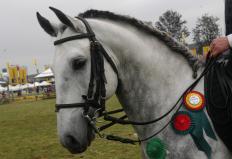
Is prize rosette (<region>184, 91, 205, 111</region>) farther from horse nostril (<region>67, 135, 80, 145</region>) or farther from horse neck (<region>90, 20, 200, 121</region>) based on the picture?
horse nostril (<region>67, 135, 80, 145</region>)

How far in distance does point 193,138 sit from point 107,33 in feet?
4.51

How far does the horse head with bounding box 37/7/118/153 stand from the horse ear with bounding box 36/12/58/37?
0.22m

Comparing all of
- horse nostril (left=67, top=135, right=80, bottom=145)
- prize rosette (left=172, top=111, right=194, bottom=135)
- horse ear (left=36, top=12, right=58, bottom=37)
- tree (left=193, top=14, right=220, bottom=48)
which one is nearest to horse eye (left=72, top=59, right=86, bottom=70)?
horse ear (left=36, top=12, right=58, bottom=37)

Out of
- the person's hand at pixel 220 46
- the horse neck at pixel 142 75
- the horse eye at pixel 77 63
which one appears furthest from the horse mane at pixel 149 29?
the horse eye at pixel 77 63

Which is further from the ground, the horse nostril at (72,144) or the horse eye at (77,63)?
the horse eye at (77,63)

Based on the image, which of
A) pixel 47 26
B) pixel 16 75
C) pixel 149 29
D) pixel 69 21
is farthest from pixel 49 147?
pixel 16 75

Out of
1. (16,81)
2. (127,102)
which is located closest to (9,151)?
(127,102)

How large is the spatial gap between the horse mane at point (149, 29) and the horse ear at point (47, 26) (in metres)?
0.39

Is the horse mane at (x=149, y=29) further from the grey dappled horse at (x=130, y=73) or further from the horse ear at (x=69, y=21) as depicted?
the horse ear at (x=69, y=21)

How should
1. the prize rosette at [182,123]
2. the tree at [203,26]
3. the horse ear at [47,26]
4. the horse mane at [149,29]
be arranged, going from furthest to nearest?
the tree at [203,26], the horse mane at [149,29], the horse ear at [47,26], the prize rosette at [182,123]

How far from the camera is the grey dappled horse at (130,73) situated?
336cm

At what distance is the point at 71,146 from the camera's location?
3.35 m

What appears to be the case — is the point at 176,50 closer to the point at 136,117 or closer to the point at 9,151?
the point at 136,117

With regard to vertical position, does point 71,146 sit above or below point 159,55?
below
